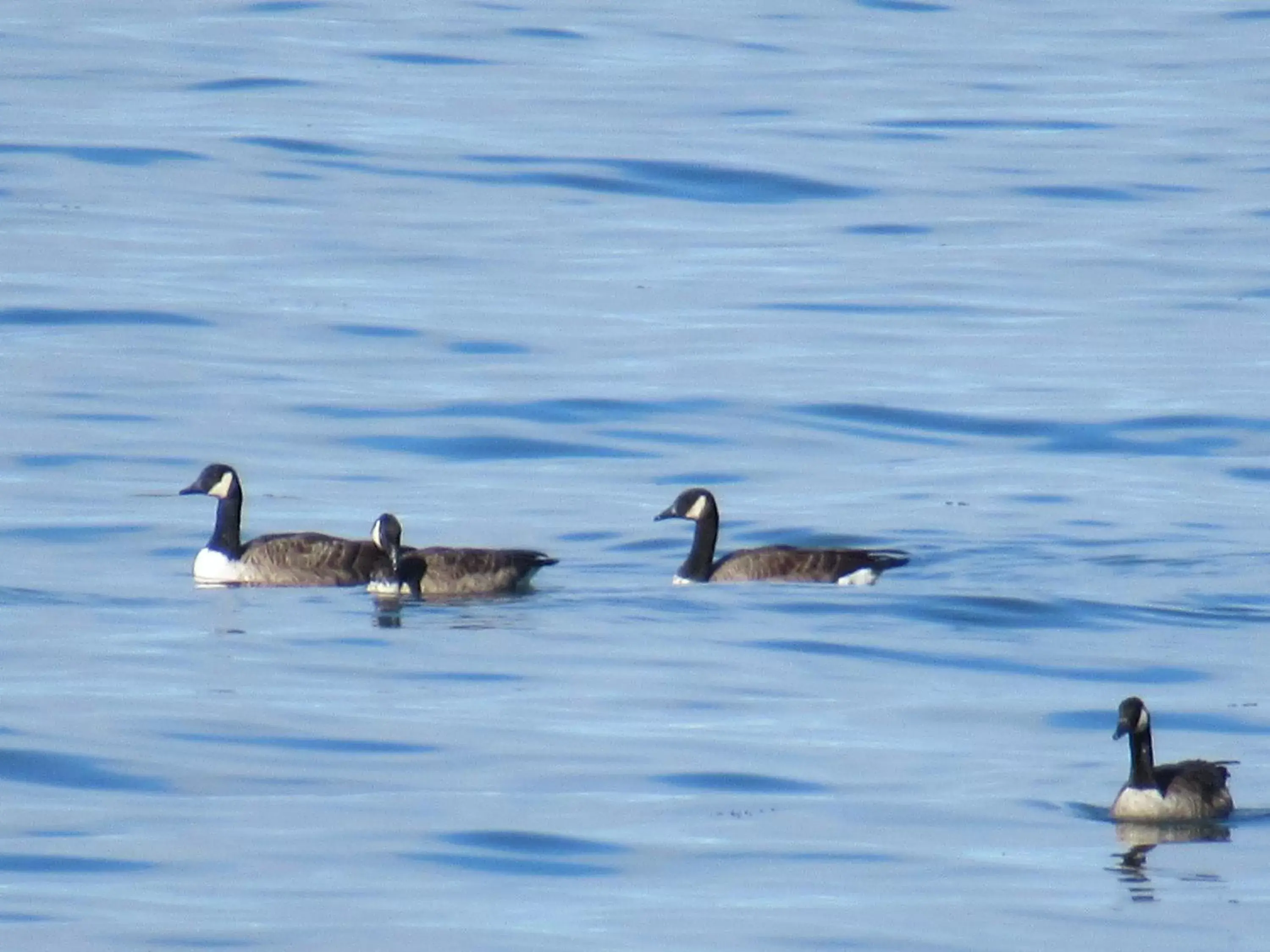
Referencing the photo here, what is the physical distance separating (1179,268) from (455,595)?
1472 centimetres

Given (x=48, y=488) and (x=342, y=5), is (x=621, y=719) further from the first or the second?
(x=342, y=5)

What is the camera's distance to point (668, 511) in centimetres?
1856

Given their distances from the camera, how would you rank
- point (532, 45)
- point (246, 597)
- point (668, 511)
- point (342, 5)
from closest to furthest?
1. point (246, 597)
2. point (668, 511)
3. point (532, 45)
4. point (342, 5)

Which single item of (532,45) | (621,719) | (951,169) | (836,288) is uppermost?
(532,45)

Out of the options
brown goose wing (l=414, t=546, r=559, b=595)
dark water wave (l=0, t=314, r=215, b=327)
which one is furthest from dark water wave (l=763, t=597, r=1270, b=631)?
dark water wave (l=0, t=314, r=215, b=327)

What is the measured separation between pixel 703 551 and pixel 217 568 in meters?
3.10

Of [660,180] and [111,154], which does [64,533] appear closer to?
[111,154]

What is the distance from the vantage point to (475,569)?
17.5m

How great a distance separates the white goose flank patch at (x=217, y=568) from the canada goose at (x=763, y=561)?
8.94ft

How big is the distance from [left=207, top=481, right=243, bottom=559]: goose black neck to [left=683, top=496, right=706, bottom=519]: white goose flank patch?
2906 mm

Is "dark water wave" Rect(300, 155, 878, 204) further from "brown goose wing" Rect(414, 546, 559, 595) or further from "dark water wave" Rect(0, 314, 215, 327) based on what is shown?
"brown goose wing" Rect(414, 546, 559, 595)

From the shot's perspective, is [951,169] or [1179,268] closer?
[1179,268]

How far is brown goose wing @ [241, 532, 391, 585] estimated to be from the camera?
59.1 ft

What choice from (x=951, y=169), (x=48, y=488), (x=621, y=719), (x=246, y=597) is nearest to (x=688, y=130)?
(x=951, y=169)
